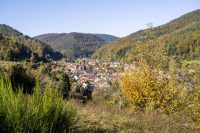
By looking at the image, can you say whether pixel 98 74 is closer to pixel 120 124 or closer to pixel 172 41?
pixel 172 41

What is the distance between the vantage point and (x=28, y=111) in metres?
3.79

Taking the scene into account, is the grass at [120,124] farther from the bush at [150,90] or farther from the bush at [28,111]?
the bush at [150,90]

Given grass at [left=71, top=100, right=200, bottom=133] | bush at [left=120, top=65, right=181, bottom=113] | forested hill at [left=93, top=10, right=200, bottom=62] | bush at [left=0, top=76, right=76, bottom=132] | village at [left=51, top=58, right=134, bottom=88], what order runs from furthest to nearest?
village at [left=51, top=58, right=134, bottom=88], forested hill at [left=93, top=10, right=200, bottom=62], bush at [left=120, top=65, right=181, bottom=113], grass at [left=71, top=100, right=200, bottom=133], bush at [left=0, top=76, right=76, bottom=132]

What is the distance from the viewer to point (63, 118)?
4301 mm

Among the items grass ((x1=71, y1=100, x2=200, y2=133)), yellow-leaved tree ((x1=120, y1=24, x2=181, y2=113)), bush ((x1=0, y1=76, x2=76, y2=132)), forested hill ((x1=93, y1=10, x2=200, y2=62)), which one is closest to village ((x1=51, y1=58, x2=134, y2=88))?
forested hill ((x1=93, y1=10, x2=200, y2=62))

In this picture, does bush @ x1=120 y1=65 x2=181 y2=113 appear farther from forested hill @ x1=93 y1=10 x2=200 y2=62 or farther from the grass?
the grass

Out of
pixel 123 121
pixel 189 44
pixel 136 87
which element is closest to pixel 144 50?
pixel 136 87

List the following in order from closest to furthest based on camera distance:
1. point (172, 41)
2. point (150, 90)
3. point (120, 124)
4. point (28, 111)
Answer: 1. point (28, 111)
2. point (120, 124)
3. point (150, 90)
4. point (172, 41)

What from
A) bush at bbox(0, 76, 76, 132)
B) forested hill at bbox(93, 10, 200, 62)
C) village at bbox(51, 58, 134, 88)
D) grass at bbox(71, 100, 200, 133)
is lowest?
village at bbox(51, 58, 134, 88)

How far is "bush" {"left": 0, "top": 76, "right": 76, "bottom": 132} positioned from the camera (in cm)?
363

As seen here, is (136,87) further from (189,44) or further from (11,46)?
(11,46)

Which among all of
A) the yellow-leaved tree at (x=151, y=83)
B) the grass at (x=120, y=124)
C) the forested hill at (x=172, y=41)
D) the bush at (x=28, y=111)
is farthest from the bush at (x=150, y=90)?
the bush at (x=28, y=111)

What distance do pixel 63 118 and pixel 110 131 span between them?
153 centimetres

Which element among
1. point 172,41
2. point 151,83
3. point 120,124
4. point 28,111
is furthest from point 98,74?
point 28,111
